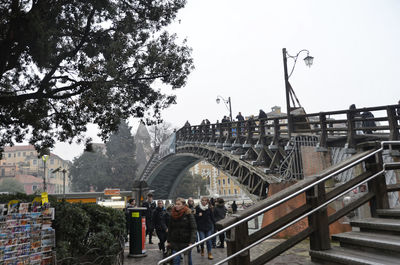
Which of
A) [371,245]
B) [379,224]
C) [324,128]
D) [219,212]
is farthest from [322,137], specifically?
[371,245]

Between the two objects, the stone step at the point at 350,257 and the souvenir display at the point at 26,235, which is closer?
the stone step at the point at 350,257

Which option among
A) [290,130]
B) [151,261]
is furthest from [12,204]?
[290,130]

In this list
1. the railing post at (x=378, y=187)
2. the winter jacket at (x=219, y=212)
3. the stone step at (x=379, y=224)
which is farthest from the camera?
the winter jacket at (x=219, y=212)

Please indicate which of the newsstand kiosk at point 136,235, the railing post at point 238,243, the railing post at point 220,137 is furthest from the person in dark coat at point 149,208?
the railing post at point 220,137

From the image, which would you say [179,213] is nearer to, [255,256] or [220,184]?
[255,256]

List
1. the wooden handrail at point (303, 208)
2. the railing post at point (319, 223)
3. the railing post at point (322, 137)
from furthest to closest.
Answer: the railing post at point (322, 137), the railing post at point (319, 223), the wooden handrail at point (303, 208)

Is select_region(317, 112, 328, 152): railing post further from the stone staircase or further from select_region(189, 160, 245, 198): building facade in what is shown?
select_region(189, 160, 245, 198): building facade

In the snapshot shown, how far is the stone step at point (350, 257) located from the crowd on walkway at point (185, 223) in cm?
163

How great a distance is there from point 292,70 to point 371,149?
1060 cm

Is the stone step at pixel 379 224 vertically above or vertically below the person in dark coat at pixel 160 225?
above

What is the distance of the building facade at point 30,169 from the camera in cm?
7769

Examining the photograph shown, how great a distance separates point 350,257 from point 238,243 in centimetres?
121

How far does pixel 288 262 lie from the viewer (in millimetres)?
6391

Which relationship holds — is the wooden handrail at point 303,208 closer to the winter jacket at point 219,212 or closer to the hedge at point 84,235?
the hedge at point 84,235
